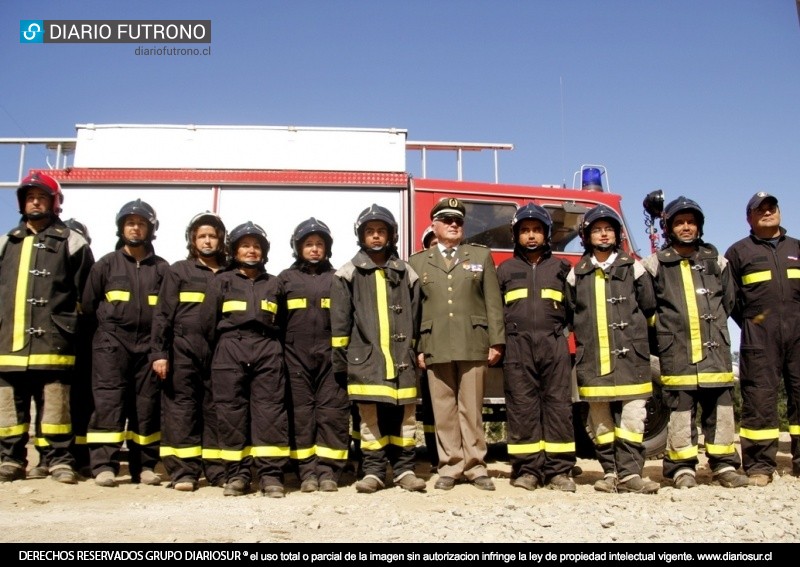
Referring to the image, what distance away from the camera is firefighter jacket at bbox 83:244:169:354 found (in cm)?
514

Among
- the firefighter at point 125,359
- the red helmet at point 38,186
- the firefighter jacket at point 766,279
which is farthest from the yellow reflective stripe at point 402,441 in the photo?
the red helmet at point 38,186

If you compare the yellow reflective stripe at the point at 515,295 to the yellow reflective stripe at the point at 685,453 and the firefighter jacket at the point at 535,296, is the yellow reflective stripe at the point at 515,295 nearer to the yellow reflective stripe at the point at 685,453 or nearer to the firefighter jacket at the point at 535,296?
the firefighter jacket at the point at 535,296

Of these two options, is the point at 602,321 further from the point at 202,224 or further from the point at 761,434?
the point at 202,224

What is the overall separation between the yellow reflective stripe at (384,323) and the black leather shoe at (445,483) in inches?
33.1

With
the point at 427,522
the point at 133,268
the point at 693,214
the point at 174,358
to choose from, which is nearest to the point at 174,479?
the point at 174,358

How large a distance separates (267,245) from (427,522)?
8.45 ft

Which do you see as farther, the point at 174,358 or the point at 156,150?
the point at 156,150

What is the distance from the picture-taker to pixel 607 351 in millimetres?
4902

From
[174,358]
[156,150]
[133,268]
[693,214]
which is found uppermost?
[156,150]

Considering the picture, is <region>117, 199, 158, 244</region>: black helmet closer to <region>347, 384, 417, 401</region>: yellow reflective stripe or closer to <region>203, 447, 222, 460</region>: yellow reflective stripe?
<region>203, 447, 222, 460</region>: yellow reflective stripe

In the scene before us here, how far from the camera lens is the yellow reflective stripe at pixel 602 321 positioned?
4883mm

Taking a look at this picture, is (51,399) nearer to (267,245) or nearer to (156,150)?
(267,245)

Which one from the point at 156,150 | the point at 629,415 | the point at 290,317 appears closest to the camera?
the point at 629,415

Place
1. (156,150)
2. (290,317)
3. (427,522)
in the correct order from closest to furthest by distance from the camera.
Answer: (427,522), (290,317), (156,150)
